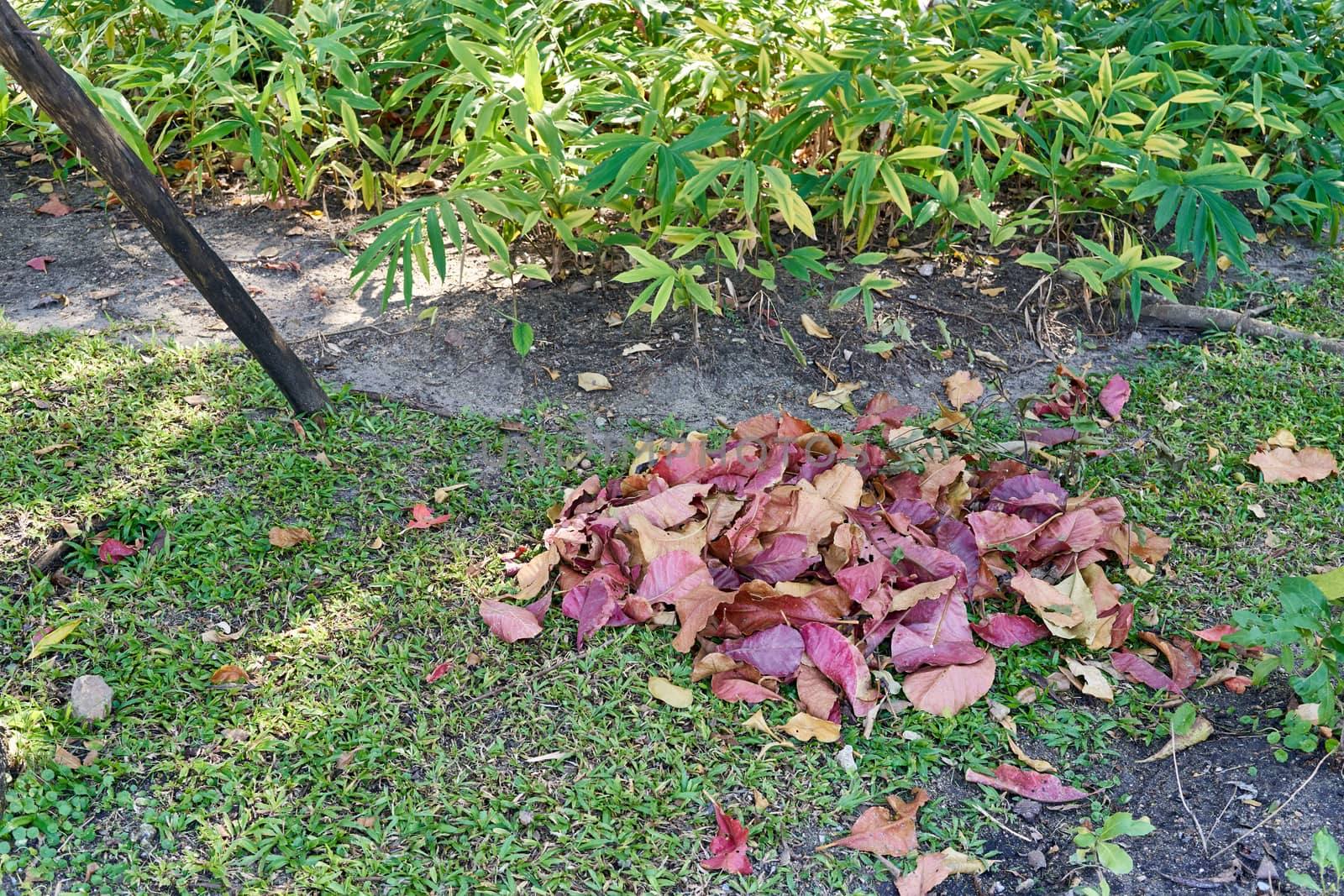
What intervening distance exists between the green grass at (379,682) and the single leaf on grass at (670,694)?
0.03 m

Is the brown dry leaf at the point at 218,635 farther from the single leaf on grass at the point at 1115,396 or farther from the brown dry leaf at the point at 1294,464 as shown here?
the brown dry leaf at the point at 1294,464

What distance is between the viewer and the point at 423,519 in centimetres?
245

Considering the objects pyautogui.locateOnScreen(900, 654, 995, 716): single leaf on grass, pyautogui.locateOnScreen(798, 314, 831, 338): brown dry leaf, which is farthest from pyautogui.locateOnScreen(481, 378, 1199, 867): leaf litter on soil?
pyautogui.locateOnScreen(798, 314, 831, 338): brown dry leaf

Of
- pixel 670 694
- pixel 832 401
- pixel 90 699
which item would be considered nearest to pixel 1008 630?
pixel 670 694

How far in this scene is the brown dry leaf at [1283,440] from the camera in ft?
9.37

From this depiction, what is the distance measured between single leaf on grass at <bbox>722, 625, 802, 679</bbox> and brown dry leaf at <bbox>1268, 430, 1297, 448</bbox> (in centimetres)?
166

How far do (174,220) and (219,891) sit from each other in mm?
1427

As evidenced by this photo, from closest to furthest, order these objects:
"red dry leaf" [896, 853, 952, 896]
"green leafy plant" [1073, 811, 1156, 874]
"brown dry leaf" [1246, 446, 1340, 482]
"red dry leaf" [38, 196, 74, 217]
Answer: "green leafy plant" [1073, 811, 1156, 874], "red dry leaf" [896, 853, 952, 896], "brown dry leaf" [1246, 446, 1340, 482], "red dry leaf" [38, 196, 74, 217]

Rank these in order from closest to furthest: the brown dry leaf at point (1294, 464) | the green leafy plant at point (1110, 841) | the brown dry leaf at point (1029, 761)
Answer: the green leafy plant at point (1110, 841)
the brown dry leaf at point (1029, 761)
the brown dry leaf at point (1294, 464)

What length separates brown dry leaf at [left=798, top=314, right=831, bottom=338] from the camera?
315 cm

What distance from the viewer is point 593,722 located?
2.02 m

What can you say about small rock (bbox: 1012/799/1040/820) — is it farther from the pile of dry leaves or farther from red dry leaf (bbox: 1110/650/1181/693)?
red dry leaf (bbox: 1110/650/1181/693)

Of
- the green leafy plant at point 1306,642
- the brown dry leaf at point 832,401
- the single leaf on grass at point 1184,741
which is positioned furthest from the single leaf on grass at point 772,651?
the brown dry leaf at point 832,401

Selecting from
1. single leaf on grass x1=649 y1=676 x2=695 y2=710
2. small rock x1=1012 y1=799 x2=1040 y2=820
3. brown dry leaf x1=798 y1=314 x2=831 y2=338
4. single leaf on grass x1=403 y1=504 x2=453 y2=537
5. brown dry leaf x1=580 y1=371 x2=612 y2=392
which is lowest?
small rock x1=1012 y1=799 x2=1040 y2=820
